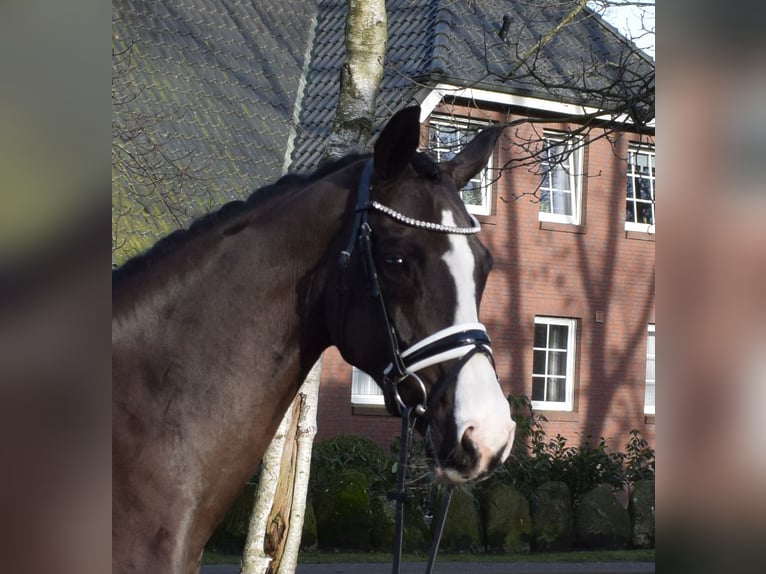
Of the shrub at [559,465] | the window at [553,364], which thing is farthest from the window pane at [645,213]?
the shrub at [559,465]

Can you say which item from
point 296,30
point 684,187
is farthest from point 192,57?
point 684,187

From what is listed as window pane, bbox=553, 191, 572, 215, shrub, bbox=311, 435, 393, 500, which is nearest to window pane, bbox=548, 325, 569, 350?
window pane, bbox=553, 191, 572, 215

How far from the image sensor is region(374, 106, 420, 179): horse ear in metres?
2.84

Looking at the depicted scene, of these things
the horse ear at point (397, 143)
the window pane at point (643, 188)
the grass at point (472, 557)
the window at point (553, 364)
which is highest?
the window pane at point (643, 188)

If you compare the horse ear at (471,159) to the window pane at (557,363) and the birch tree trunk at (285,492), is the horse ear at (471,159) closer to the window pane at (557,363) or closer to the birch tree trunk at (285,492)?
the birch tree trunk at (285,492)

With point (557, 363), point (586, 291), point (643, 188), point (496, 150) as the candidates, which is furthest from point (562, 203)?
point (496, 150)

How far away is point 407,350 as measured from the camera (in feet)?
9.00

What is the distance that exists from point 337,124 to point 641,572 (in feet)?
30.4

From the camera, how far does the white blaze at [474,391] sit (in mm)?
2529

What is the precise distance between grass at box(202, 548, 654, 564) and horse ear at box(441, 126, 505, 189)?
386 inches

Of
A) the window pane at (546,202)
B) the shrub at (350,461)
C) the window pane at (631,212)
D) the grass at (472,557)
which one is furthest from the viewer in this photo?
the window pane at (631,212)

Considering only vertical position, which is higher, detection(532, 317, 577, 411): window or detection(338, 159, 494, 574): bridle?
detection(532, 317, 577, 411): window

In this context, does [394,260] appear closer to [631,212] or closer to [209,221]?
[209,221]

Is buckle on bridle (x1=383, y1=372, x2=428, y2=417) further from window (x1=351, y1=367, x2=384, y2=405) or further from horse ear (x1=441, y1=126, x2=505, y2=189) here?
window (x1=351, y1=367, x2=384, y2=405)
